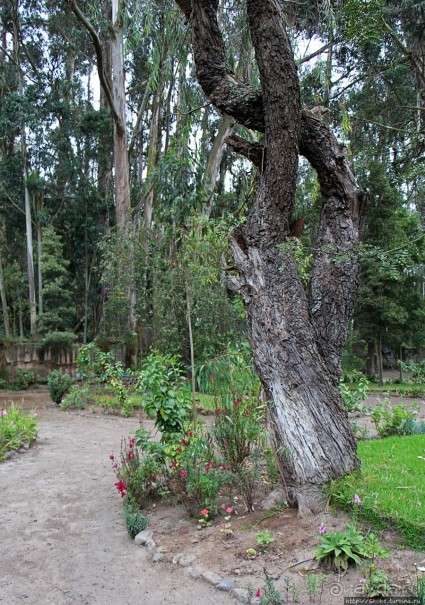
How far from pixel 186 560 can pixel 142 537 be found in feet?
1.80

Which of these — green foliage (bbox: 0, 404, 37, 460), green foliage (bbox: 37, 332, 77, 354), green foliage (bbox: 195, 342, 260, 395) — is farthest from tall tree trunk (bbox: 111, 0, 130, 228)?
green foliage (bbox: 195, 342, 260, 395)

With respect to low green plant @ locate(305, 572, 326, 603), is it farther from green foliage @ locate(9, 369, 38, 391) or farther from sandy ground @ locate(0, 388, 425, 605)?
green foliage @ locate(9, 369, 38, 391)

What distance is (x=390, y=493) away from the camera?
121 inches

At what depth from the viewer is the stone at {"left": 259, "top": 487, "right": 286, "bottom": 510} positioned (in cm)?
351

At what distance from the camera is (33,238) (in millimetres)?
18797

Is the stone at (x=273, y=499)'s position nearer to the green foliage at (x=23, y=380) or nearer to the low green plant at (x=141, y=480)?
the low green plant at (x=141, y=480)

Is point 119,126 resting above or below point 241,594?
above

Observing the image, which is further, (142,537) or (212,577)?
(142,537)

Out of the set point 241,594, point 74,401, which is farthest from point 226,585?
point 74,401

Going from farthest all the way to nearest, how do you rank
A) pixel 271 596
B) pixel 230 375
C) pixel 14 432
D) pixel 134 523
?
pixel 14 432, pixel 230 375, pixel 134 523, pixel 271 596

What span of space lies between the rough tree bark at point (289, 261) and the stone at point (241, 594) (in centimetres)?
76

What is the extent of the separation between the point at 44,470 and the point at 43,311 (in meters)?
12.1

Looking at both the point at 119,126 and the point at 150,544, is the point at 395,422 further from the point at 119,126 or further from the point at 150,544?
the point at 119,126

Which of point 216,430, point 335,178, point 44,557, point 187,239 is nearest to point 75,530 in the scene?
point 44,557
